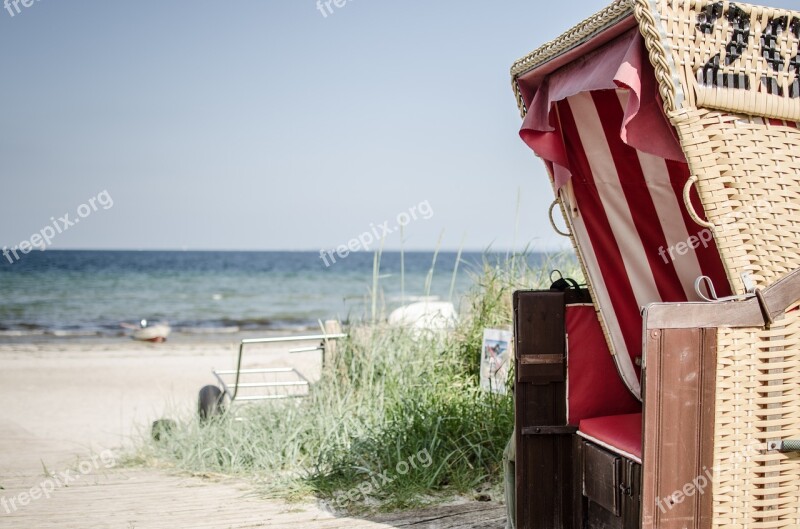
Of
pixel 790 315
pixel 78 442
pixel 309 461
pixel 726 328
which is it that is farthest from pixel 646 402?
pixel 78 442

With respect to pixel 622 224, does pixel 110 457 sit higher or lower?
lower

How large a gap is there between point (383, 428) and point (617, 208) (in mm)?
1957

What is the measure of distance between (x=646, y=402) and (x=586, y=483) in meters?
0.86

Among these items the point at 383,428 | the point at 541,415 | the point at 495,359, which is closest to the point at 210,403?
the point at 383,428

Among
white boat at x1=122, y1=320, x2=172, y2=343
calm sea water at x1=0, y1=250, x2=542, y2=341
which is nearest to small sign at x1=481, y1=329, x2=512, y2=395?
calm sea water at x1=0, y1=250, x2=542, y2=341

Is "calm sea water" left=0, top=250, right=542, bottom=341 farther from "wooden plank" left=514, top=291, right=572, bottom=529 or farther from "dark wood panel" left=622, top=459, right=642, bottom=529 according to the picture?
"dark wood panel" left=622, top=459, right=642, bottom=529

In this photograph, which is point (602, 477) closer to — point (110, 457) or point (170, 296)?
point (110, 457)

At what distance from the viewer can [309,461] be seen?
3.89 metres

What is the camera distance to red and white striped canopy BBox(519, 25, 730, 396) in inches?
98.7

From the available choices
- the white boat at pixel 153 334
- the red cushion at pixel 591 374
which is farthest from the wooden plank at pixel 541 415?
the white boat at pixel 153 334

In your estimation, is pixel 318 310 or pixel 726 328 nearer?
pixel 726 328

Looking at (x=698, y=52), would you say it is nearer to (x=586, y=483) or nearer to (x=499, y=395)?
(x=586, y=483)

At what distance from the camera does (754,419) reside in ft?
6.14

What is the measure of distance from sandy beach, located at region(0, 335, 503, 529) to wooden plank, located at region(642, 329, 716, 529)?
1.32 meters
